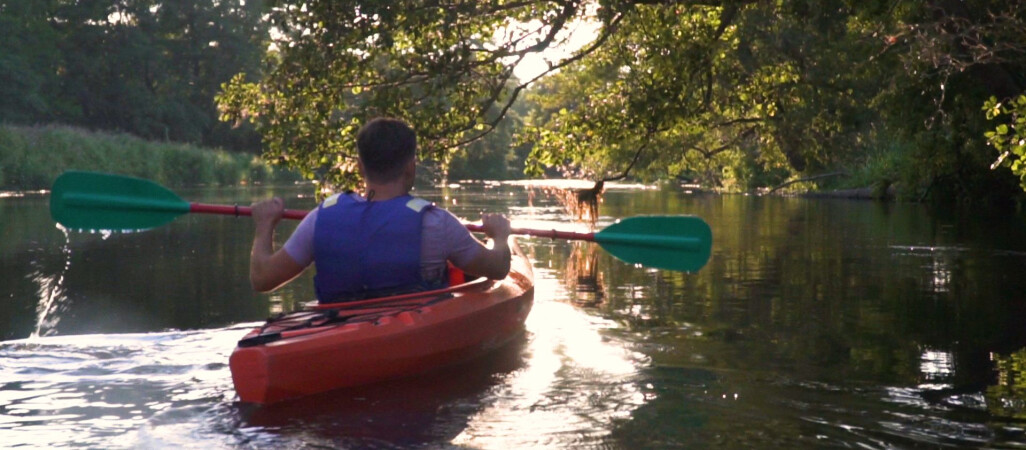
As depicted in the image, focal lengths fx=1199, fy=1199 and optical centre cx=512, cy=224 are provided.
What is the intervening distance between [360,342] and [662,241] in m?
2.33

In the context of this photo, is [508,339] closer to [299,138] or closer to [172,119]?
[299,138]

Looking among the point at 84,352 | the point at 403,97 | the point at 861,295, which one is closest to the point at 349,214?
the point at 84,352

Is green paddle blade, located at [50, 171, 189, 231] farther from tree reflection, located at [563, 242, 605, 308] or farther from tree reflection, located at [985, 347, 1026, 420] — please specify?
tree reflection, located at [985, 347, 1026, 420]

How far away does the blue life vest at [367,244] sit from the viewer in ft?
18.1

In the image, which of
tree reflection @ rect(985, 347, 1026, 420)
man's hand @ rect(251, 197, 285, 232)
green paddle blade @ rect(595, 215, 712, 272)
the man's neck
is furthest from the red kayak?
tree reflection @ rect(985, 347, 1026, 420)

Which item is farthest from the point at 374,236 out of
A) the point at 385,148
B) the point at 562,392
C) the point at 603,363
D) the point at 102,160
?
the point at 102,160

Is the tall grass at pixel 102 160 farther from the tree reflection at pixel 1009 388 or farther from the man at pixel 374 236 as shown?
the tree reflection at pixel 1009 388

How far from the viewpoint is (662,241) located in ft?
23.6

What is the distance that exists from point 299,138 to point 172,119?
1970 inches

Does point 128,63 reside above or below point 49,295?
above

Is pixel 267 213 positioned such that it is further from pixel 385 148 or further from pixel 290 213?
pixel 290 213

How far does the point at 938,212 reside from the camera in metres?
21.0

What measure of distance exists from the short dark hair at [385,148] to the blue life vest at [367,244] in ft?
0.47

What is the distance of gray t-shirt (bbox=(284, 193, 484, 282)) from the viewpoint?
5566mm
